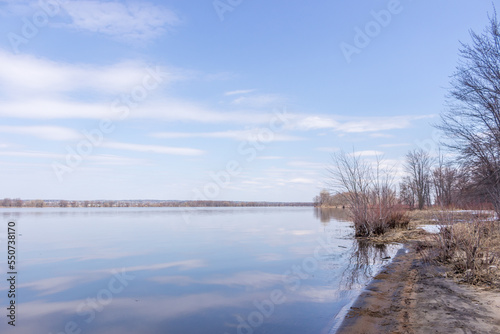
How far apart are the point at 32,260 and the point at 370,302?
1081 centimetres

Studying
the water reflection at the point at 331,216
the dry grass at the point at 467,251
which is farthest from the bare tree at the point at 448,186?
the water reflection at the point at 331,216

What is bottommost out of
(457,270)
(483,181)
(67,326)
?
(67,326)

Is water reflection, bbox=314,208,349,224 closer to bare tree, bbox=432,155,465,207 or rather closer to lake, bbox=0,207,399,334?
bare tree, bbox=432,155,465,207

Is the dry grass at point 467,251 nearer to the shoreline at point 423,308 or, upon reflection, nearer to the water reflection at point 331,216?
the shoreline at point 423,308

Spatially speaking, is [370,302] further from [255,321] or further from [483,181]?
[483,181]

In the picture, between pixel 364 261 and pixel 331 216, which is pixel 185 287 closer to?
pixel 364 261

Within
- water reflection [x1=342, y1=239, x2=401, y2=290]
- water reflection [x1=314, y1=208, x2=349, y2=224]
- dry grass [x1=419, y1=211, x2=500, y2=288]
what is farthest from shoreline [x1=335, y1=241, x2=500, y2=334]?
water reflection [x1=314, y1=208, x2=349, y2=224]

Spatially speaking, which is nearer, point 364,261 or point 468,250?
point 468,250

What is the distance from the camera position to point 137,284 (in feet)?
27.0

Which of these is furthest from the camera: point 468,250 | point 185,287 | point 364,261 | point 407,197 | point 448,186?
point 407,197

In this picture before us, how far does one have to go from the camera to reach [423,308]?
18.5ft

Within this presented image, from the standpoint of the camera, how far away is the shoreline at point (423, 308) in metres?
4.78

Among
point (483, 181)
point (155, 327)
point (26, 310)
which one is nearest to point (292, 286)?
point (155, 327)

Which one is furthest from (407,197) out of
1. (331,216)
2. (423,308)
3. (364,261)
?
(423,308)
